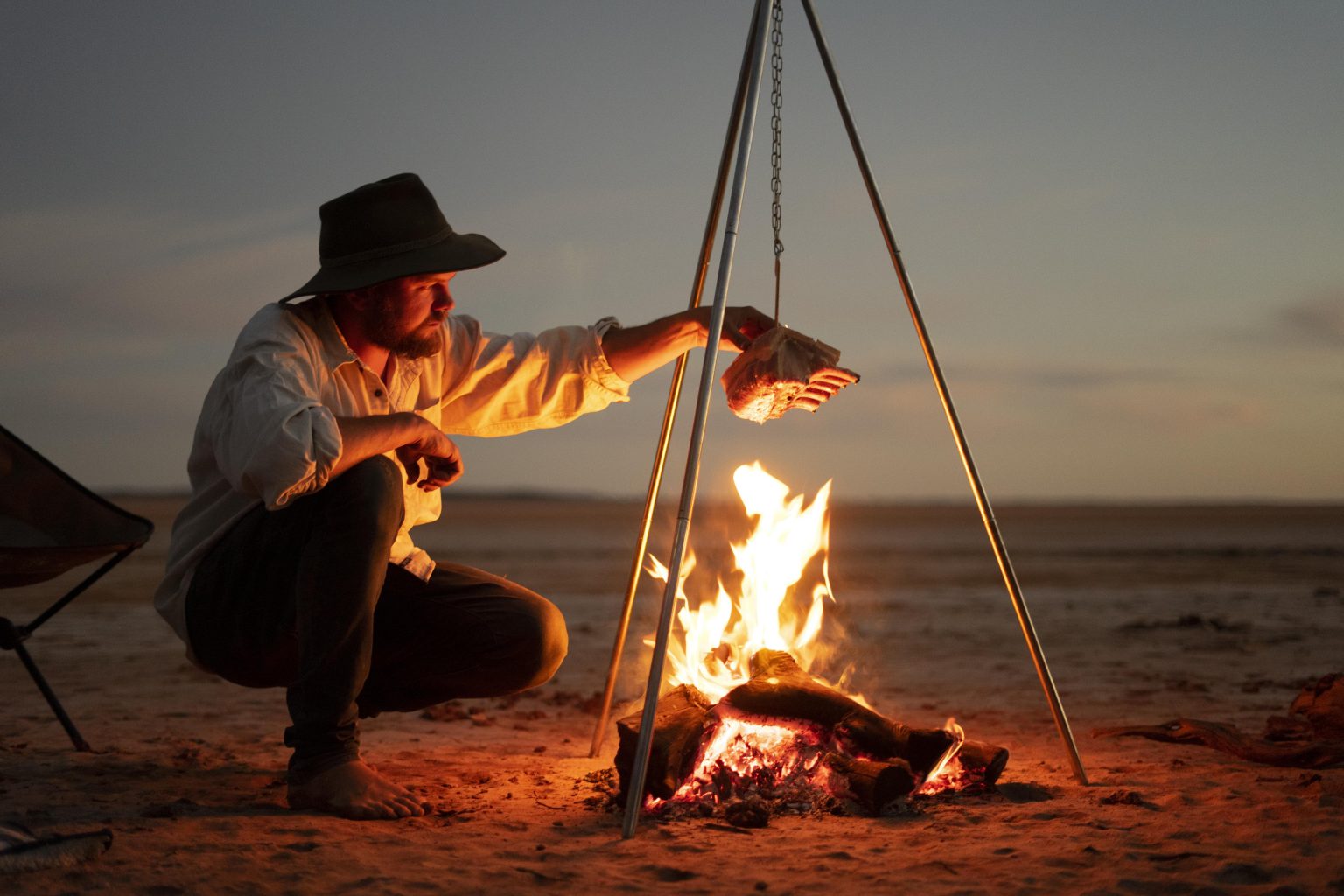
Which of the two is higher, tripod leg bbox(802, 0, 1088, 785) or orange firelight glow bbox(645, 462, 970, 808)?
tripod leg bbox(802, 0, 1088, 785)

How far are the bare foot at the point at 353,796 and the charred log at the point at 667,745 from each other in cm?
59

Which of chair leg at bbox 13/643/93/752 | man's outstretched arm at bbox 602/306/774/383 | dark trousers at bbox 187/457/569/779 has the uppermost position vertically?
man's outstretched arm at bbox 602/306/774/383

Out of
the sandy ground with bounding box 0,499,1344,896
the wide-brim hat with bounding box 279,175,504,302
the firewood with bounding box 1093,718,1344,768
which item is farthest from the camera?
the firewood with bounding box 1093,718,1344,768

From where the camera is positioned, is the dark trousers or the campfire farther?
the campfire

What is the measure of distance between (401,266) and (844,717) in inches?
74.0

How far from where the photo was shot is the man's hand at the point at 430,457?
10.6 ft

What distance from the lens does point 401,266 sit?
3.27 m

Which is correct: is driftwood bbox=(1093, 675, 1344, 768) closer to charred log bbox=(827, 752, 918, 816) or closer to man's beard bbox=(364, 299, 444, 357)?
charred log bbox=(827, 752, 918, 816)

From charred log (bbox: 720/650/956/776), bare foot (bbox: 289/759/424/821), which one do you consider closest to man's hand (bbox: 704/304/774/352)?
charred log (bbox: 720/650/956/776)

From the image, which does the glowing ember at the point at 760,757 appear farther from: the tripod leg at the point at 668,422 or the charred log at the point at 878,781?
the tripod leg at the point at 668,422

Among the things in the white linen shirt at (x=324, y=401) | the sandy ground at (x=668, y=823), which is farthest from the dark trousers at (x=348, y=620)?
the sandy ground at (x=668, y=823)

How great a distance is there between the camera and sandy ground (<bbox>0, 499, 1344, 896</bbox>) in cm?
252

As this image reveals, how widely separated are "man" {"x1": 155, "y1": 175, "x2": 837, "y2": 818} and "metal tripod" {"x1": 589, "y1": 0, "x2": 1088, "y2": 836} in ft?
1.19

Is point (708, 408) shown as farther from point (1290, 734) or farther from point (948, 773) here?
point (1290, 734)
